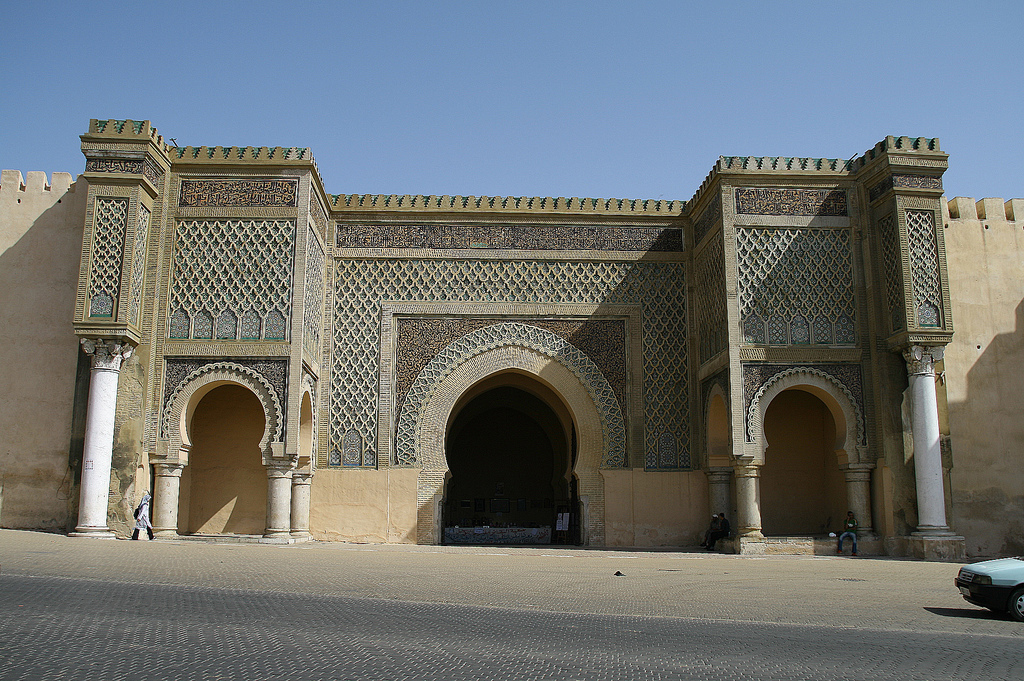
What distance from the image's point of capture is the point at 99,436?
10102 mm

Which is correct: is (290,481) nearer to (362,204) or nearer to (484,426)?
(362,204)

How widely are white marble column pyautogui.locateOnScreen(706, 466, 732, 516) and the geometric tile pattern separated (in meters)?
0.78

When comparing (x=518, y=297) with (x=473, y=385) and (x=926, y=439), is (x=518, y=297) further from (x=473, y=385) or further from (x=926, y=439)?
(x=926, y=439)

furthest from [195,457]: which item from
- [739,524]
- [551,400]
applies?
[739,524]

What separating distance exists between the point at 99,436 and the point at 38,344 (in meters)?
1.95

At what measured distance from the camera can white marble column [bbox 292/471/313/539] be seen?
11.4 m

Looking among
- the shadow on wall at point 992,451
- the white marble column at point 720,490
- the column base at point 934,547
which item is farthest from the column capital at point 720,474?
the shadow on wall at point 992,451

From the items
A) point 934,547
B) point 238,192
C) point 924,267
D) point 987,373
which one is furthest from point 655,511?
point 238,192

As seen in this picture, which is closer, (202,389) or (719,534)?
(202,389)

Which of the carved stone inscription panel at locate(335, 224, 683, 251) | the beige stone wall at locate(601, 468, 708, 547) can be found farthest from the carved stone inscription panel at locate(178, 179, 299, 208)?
the beige stone wall at locate(601, 468, 708, 547)

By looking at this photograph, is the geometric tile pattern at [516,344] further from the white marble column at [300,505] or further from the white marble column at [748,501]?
the white marble column at [748,501]

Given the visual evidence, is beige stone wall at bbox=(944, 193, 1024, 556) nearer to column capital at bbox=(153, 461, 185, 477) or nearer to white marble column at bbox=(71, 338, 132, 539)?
column capital at bbox=(153, 461, 185, 477)

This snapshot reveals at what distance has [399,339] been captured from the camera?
12.3 m

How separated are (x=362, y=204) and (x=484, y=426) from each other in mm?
7417
